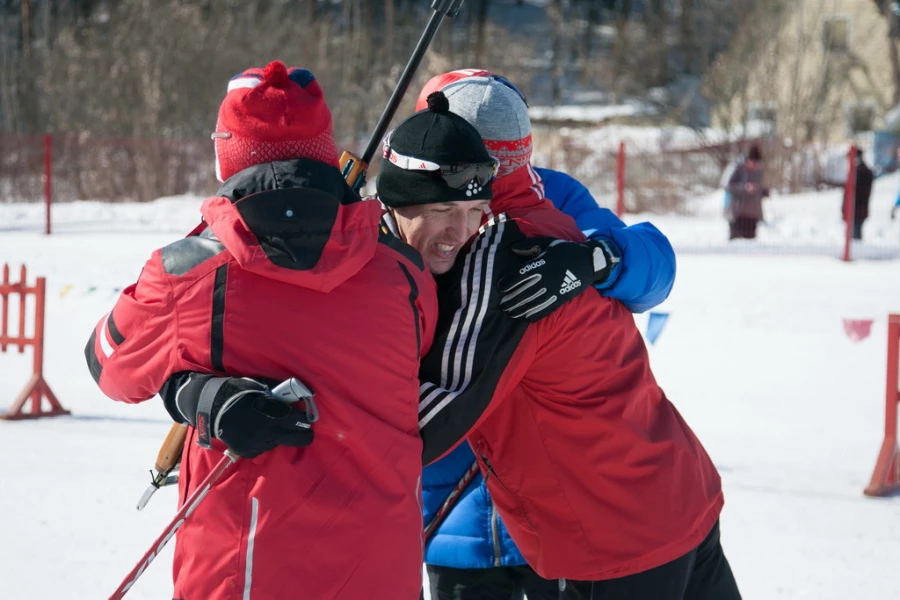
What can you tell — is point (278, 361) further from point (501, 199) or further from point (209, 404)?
point (501, 199)

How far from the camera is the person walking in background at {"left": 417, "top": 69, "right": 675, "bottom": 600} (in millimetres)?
2430

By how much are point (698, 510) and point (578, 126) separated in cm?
3308

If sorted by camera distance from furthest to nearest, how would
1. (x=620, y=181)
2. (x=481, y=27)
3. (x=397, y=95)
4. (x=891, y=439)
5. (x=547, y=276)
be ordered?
(x=481, y=27), (x=620, y=181), (x=891, y=439), (x=397, y=95), (x=547, y=276)

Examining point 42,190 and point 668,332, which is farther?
point 42,190

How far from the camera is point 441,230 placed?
7.41 feet

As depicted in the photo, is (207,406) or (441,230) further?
(441,230)

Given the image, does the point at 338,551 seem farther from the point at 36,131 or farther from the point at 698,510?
the point at 36,131

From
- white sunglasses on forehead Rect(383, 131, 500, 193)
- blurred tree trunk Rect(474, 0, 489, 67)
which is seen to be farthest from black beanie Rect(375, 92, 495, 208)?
blurred tree trunk Rect(474, 0, 489, 67)

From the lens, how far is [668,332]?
9180 mm

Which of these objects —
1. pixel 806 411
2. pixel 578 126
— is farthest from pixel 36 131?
pixel 806 411

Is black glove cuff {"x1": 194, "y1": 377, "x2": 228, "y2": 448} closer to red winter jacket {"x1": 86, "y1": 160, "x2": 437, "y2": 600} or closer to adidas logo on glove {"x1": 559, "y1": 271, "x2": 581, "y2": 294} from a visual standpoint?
red winter jacket {"x1": 86, "y1": 160, "x2": 437, "y2": 600}

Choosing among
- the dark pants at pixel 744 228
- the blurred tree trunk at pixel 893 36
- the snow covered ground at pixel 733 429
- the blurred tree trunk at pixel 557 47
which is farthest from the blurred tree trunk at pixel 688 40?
the snow covered ground at pixel 733 429

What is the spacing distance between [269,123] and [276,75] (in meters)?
0.12

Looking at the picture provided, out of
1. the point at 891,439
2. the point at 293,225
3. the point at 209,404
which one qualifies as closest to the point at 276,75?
the point at 293,225
